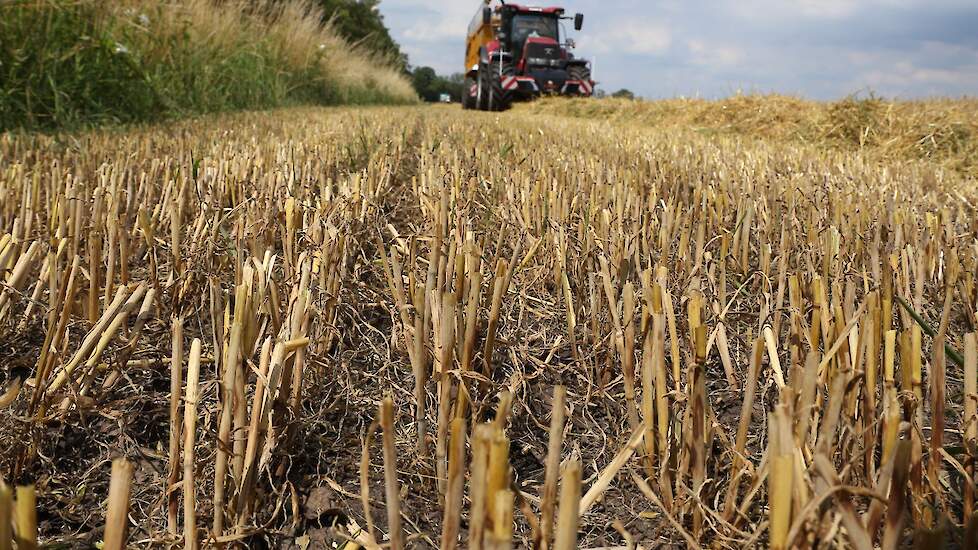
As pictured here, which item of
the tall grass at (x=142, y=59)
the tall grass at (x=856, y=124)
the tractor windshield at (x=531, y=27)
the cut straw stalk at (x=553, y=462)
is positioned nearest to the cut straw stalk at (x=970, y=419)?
the cut straw stalk at (x=553, y=462)

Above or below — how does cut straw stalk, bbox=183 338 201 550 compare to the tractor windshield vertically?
below

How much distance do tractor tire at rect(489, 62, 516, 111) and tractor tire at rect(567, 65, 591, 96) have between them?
1.06m

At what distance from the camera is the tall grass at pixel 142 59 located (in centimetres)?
381

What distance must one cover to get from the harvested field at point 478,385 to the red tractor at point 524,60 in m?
9.96

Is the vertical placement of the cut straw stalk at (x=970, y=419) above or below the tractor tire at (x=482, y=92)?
below

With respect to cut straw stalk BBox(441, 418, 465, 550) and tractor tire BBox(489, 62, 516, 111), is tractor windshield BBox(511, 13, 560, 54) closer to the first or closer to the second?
tractor tire BBox(489, 62, 516, 111)

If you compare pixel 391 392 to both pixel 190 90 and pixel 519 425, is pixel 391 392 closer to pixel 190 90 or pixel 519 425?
pixel 519 425

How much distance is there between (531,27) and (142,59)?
9.03 meters

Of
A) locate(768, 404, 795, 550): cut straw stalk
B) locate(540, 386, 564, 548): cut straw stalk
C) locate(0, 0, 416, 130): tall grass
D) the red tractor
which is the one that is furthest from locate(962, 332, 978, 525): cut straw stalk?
the red tractor

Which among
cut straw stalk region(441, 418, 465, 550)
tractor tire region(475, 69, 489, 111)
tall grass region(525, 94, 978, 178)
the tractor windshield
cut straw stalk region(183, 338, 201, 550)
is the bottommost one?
cut straw stalk region(183, 338, 201, 550)

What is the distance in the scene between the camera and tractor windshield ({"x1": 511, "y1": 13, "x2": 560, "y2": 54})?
41.3 ft

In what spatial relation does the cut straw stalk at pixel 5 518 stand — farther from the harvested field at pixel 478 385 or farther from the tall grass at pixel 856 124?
the tall grass at pixel 856 124

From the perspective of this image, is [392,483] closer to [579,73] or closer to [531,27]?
[579,73]

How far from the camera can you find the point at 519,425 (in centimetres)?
106
